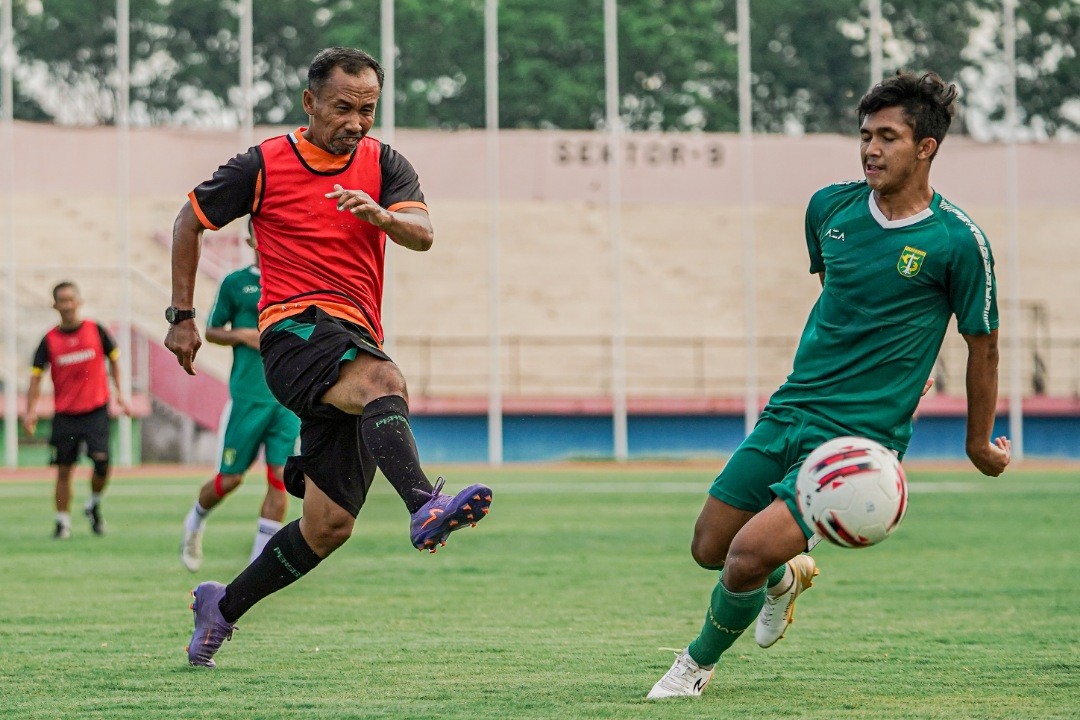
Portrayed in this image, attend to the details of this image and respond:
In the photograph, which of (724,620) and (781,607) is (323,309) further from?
(781,607)

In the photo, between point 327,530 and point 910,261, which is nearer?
point 910,261

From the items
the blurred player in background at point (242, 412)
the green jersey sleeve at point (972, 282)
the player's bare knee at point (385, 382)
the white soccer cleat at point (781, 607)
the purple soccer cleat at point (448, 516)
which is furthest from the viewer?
the blurred player in background at point (242, 412)

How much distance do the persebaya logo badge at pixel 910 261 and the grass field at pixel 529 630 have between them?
1.57m

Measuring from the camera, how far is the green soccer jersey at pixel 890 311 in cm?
562

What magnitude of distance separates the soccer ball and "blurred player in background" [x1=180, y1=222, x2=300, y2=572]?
597cm

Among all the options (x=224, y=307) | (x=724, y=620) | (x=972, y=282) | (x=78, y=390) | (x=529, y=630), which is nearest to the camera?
(x=972, y=282)

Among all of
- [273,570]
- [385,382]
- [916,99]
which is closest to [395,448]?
[385,382]

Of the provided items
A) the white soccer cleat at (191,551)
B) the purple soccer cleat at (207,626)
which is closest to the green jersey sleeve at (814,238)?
the purple soccer cleat at (207,626)

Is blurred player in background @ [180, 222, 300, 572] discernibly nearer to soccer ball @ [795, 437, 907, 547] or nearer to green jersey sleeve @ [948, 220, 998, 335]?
soccer ball @ [795, 437, 907, 547]

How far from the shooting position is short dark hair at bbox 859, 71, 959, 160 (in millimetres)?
5723

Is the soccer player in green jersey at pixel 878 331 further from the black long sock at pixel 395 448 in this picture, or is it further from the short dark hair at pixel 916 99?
the black long sock at pixel 395 448

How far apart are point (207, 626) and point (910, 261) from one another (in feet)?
10.4

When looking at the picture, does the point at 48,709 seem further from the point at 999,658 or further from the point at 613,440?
the point at 613,440

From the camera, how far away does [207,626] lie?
6590mm
